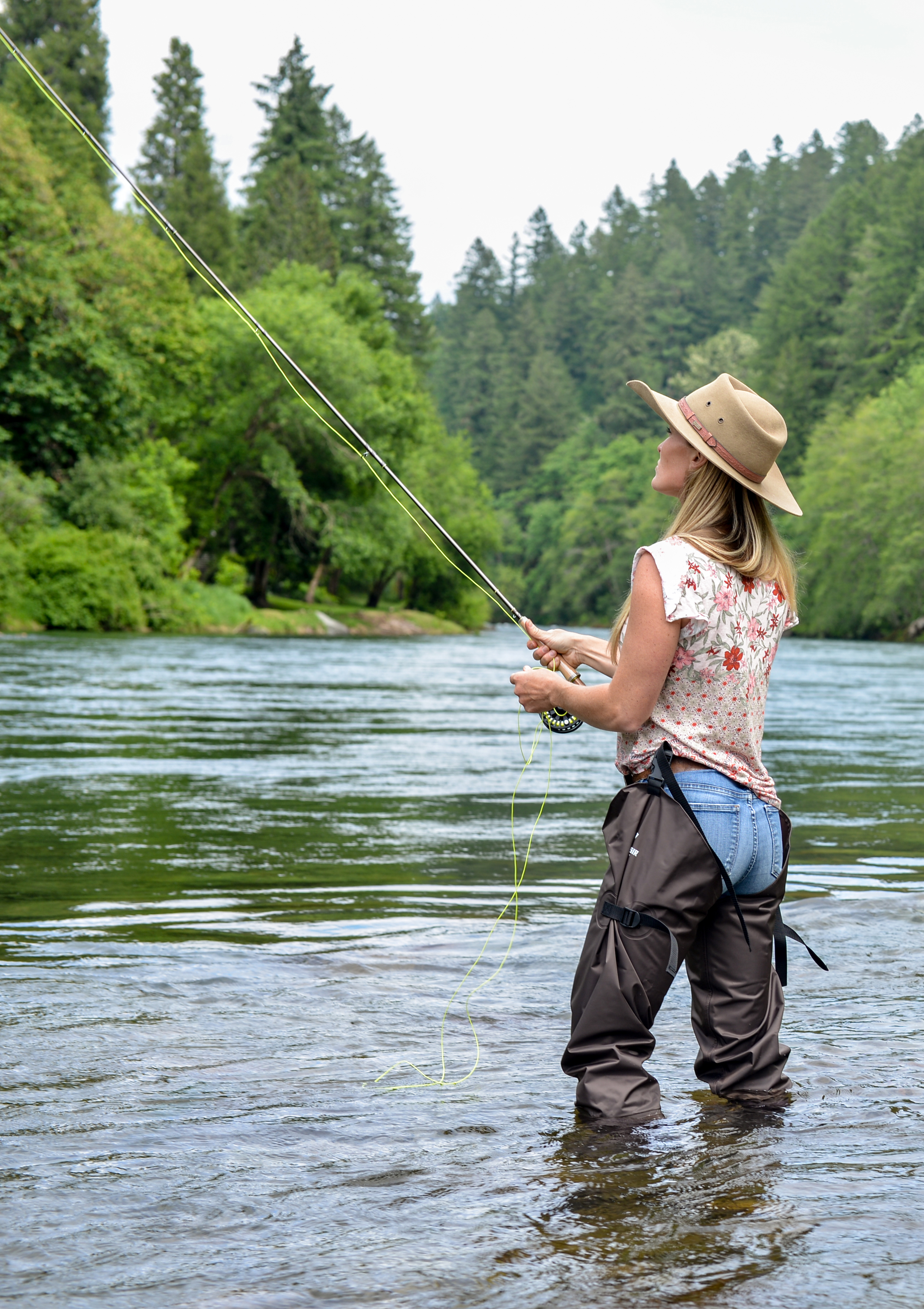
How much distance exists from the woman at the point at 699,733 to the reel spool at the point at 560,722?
0.22m

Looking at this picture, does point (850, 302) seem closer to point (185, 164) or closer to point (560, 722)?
point (185, 164)

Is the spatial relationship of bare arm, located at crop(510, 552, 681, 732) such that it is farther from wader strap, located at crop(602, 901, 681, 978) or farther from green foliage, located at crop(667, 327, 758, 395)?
green foliage, located at crop(667, 327, 758, 395)

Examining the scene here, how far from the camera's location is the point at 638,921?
137 inches

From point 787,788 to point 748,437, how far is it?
28.6 feet

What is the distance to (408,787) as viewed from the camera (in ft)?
38.2

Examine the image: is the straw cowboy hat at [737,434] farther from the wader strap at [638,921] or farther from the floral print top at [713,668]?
the wader strap at [638,921]

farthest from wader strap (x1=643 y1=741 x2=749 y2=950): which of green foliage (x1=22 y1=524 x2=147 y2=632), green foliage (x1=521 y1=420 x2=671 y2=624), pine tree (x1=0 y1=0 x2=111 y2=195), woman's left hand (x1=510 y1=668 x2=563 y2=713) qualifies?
green foliage (x1=521 y1=420 x2=671 y2=624)

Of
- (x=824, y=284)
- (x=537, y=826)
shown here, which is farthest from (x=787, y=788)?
(x=824, y=284)

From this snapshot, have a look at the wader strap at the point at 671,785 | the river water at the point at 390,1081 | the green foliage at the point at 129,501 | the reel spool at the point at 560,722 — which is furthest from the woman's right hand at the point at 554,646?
the green foliage at the point at 129,501

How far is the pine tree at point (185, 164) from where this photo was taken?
6925 centimetres

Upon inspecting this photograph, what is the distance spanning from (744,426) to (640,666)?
2.08ft

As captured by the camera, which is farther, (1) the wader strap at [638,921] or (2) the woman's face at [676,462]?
(2) the woman's face at [676,462]

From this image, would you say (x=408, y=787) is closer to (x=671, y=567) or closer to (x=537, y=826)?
(x=537, y=826)

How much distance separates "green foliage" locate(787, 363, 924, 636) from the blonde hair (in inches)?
2152
